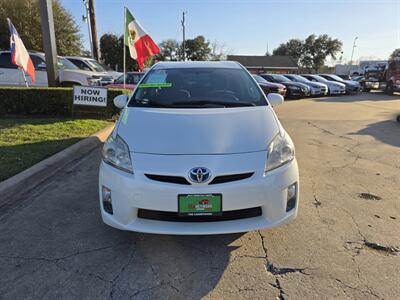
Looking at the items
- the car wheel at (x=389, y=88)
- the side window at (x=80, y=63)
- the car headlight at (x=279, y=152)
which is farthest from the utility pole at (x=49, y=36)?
the car wheel at (x=389, y=88)

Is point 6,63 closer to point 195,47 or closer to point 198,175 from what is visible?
point 198,175

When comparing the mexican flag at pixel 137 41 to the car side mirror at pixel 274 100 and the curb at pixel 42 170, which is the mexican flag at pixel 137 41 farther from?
the car side mirror at pixel 274 100

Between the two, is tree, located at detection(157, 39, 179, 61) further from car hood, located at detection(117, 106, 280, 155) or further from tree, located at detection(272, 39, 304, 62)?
car hood, located at detection(117, 106, 280, 155)

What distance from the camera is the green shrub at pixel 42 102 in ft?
27.8

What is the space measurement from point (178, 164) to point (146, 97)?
5.02 ft

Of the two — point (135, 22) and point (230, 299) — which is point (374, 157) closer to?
point (230, 299)

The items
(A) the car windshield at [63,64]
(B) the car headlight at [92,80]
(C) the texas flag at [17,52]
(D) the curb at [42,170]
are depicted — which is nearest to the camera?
(D) the curb at [42,170]

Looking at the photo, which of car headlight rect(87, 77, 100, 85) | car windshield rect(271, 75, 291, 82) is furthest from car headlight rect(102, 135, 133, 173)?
car windshield rect(271, 75, 291, 82)

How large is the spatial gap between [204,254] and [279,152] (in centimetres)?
111

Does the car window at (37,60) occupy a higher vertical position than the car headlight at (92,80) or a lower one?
higher

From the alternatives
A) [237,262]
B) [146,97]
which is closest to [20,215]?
[146,97]

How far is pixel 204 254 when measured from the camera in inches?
113

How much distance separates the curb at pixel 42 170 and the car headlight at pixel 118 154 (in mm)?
1708

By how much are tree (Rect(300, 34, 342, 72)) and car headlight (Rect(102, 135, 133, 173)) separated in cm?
7725
